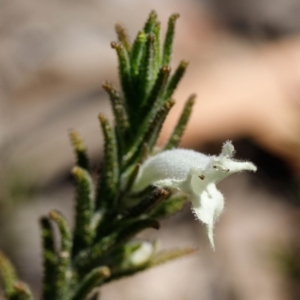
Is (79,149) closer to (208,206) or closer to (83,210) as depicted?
(83,210)

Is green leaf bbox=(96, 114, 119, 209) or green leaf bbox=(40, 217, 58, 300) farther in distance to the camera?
green leaf bbox=(40, 217, 58, 300)

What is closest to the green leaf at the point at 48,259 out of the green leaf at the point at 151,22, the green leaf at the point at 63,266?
the green leaf at the point at 63,266

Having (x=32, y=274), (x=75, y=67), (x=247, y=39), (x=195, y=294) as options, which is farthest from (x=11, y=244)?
(x=247, y=39)

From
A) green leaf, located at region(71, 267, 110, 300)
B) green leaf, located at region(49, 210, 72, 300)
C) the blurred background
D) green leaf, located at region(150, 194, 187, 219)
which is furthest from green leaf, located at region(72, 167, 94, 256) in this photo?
the blurred background

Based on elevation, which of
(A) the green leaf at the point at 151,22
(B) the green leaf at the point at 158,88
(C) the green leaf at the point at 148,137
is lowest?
(C) the green leaf at the point at 148,137

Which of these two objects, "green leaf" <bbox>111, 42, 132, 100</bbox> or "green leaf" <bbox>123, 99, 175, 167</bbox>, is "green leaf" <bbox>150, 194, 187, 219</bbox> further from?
"green leaf" <bbox>111, 42, 132, 100</bbox>

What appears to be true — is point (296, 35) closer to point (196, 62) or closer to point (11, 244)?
point (196, 62)

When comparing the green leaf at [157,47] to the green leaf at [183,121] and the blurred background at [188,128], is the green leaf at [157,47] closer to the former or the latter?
the green leaf at [183,121]
